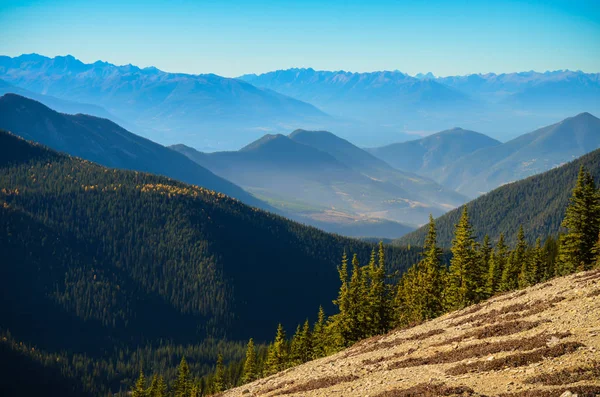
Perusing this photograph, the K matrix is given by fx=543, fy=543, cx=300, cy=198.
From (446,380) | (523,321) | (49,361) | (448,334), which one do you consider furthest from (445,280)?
(49,361)

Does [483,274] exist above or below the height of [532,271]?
below

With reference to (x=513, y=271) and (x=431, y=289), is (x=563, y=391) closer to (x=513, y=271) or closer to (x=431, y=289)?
(x=431, y=289)

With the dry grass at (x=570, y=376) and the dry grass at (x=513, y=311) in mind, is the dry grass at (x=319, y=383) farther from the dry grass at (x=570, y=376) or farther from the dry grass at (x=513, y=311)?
the dry grass at (x=570, y=376)

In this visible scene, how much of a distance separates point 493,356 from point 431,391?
6.05m

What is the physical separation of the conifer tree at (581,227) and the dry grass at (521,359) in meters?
43.8

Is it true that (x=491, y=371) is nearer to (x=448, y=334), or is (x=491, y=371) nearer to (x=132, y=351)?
(x=448, y=334)

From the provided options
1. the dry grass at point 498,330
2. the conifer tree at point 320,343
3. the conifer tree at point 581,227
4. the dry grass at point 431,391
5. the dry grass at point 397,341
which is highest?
the conifer tree at point 581,227

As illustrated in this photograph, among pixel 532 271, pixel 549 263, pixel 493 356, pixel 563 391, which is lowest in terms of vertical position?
pixel 493 356

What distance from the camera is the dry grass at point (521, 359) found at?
31047mm

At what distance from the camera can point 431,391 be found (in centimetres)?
3080

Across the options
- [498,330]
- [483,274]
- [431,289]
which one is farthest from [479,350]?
[431,289]

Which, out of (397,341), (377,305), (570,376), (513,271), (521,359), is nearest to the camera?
(570,376)

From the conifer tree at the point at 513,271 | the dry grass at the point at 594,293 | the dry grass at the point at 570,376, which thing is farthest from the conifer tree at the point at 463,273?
the dry grass at the point at 570,376

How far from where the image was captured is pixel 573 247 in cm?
7312
